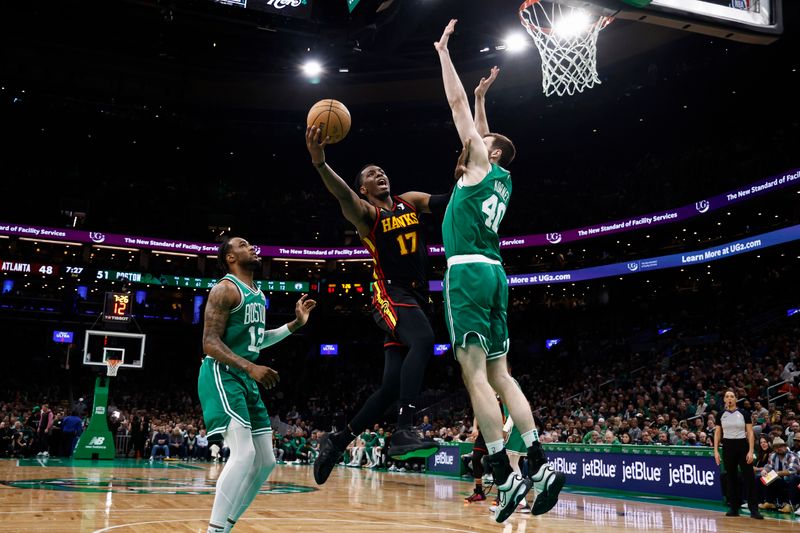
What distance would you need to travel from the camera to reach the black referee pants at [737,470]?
10.5 metres

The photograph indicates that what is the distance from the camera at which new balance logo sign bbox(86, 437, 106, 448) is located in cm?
2145

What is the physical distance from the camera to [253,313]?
18.8 feet

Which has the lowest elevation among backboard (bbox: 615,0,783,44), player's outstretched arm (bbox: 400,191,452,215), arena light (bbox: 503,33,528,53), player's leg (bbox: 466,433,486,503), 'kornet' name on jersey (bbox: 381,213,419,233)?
player's leg (bbox: 466,433,486,503)

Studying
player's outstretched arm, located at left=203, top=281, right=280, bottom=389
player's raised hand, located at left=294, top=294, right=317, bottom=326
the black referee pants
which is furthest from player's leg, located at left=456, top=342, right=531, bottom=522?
the black referee pants

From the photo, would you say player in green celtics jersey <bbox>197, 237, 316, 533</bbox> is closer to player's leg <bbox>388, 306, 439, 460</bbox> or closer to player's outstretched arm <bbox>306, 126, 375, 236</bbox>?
player's leg <bbox>388, 306, 439, 460</bbox>

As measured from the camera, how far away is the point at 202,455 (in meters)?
25.4

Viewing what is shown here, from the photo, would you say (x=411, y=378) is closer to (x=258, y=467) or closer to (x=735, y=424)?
A: (x=258, y=467)

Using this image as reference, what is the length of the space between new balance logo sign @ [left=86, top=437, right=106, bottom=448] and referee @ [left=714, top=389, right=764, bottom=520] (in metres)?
17.5

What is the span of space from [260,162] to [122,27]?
12510 millimetres

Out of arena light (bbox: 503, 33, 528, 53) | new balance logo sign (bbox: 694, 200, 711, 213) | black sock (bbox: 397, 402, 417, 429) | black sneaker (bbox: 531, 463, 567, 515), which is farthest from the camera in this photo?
new balance logo sign (bbox: 694, 200, 711, 213)

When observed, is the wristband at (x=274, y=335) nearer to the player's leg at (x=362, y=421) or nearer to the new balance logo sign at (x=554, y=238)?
the player's leg at (x=362, y=421)

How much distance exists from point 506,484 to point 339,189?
227 cm

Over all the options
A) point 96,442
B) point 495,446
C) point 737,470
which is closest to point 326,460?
point 495,446

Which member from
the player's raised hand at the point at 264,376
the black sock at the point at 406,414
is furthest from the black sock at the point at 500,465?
the player's raised hand at the point at 264,376
